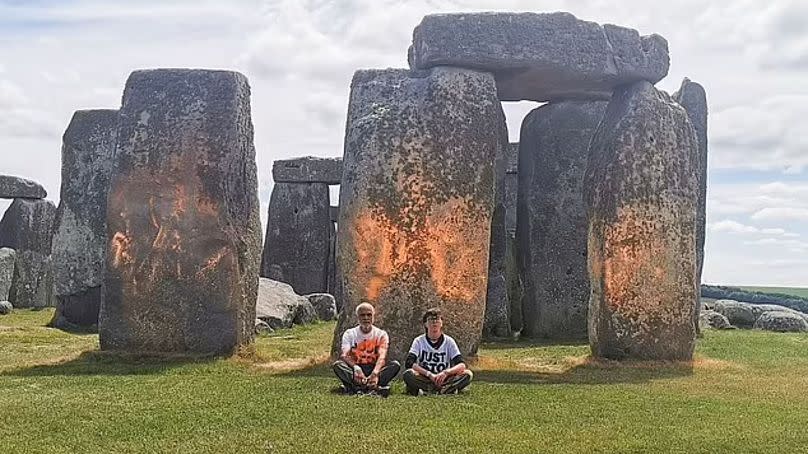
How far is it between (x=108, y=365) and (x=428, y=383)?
381 centimetres

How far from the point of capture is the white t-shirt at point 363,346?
8.60 meters

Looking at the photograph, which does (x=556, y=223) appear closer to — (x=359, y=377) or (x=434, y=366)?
(x=434, y=366)

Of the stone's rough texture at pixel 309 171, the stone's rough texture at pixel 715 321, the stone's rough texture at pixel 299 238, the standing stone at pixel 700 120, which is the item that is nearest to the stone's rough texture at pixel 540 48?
the standing stone at pixel 700 120

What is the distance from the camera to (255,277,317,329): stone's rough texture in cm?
1592

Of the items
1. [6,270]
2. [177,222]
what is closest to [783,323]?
[177,222]

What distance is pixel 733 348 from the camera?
43.8 ft

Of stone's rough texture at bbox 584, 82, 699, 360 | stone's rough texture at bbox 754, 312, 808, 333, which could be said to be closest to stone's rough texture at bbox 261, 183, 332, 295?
stone's rough texture at bbox 754, 312, 808, 333

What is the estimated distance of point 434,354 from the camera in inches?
Result: 338

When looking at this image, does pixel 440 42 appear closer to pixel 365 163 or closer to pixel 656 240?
pixel 365 163

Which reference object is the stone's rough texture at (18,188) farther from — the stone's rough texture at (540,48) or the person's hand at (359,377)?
the person's hand at (359,377)

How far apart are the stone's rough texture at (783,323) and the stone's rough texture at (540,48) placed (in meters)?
8.07

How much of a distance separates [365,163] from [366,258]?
0.97 meters

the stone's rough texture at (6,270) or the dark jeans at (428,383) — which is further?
the stone's rough texture at (6,270)

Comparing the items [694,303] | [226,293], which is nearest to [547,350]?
[694,303]
